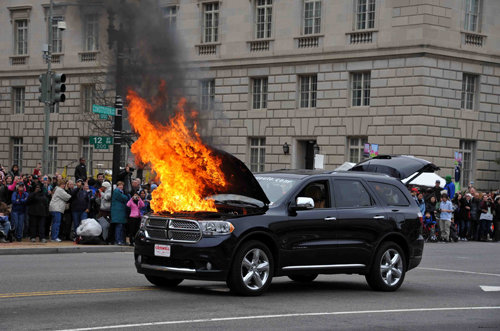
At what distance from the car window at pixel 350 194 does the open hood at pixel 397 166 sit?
1518 cm

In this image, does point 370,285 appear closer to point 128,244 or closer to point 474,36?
point 128,244

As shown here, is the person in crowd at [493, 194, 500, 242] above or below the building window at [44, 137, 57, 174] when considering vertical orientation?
below

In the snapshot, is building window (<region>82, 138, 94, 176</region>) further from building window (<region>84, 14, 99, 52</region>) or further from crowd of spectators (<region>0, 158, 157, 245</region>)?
building window (<region>84, 14, 99, 52</region>)

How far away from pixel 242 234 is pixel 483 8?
32.9 meters

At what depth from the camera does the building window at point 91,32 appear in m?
17.1

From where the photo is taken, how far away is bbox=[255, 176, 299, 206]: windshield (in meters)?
14.1

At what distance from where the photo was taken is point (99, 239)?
24781 mm

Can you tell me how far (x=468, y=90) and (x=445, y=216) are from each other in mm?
12140

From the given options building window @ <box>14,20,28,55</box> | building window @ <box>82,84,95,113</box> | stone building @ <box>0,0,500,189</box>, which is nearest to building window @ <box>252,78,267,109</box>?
stone building @ <box>0,0,500,189</box>

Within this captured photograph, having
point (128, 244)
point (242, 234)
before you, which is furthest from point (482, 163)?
point (242, 234)

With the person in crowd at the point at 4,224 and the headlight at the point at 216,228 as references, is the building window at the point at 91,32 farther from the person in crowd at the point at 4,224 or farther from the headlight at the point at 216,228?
the person in crowd at the point at 4,224

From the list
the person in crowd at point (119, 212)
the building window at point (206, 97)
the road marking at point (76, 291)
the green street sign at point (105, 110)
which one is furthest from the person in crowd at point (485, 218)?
the road marking at point (76, 291)

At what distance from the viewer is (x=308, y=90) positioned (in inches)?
1789

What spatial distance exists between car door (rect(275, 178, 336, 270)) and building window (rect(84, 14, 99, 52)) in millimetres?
5430
